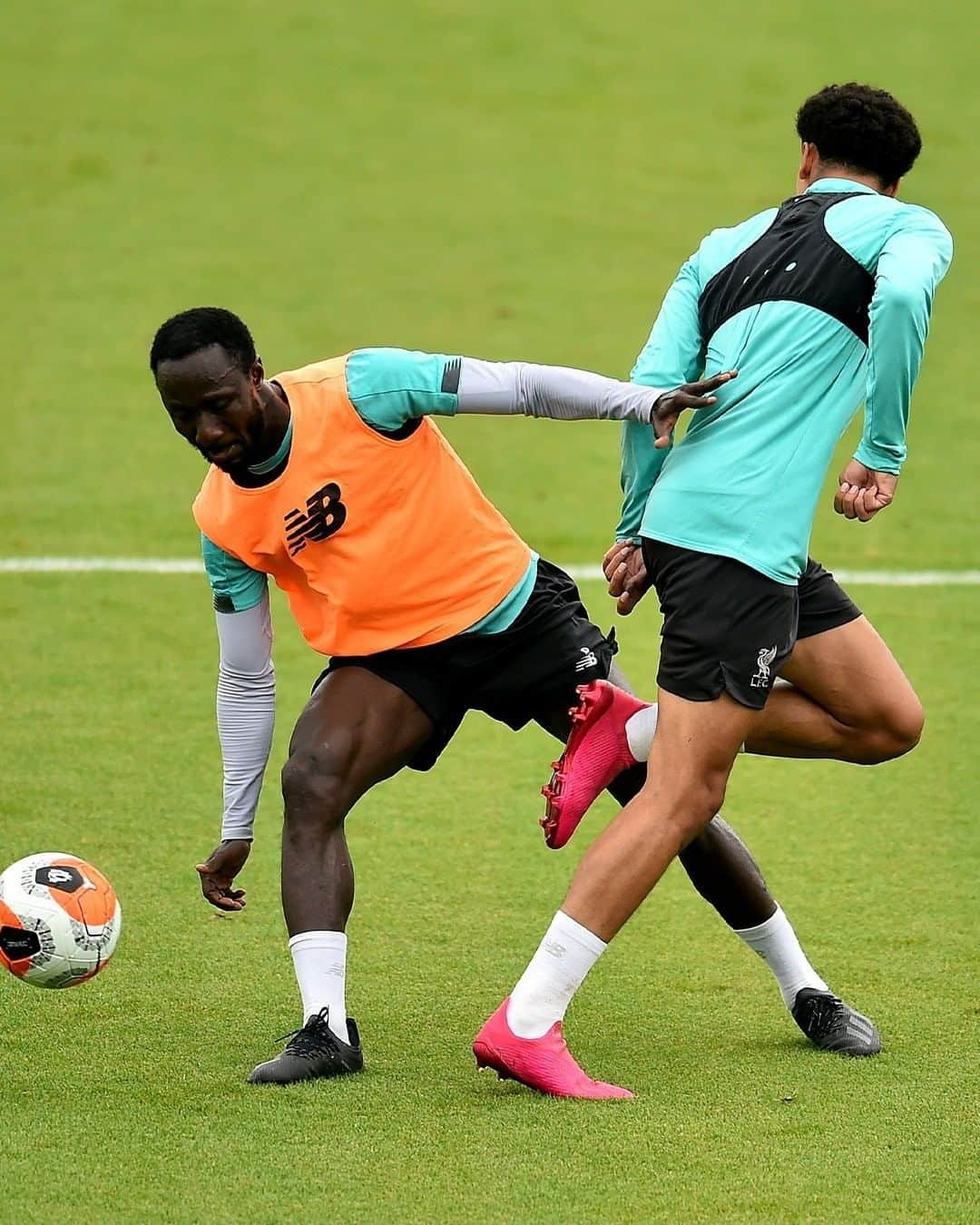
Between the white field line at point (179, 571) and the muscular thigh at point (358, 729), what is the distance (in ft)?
17.7

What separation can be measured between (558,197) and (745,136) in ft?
7.22

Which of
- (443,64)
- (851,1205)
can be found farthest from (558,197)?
(851,1205)

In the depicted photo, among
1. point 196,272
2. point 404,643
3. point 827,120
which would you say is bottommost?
point 196,272

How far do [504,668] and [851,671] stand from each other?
89 centimetres

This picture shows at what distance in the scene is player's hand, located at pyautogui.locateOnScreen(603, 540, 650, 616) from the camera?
488cm

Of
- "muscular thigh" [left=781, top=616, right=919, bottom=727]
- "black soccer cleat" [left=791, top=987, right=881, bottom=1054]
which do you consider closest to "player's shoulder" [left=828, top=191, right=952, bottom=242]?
"muscular thigh" [left=781, top=616, right=919, bottom=727]

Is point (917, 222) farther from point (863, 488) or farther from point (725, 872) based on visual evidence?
point (725, 872)

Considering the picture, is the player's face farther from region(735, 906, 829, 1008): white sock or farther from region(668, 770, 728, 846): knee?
region(735, 906, 829, 1008): white sock

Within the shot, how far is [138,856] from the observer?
650 centimetres

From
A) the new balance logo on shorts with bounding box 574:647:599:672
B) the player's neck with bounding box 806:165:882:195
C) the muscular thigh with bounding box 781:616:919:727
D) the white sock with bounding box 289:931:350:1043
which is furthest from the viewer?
the new balance logo on shorts with bounding box 574:647:599:672

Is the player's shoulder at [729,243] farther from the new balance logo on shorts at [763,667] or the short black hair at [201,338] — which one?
the short black hair at [201,338]

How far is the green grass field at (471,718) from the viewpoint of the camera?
14.0 ft

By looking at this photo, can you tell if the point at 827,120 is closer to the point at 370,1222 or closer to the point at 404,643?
the point at 404,643

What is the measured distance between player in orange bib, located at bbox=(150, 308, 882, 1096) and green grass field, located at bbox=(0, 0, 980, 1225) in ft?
1.16
